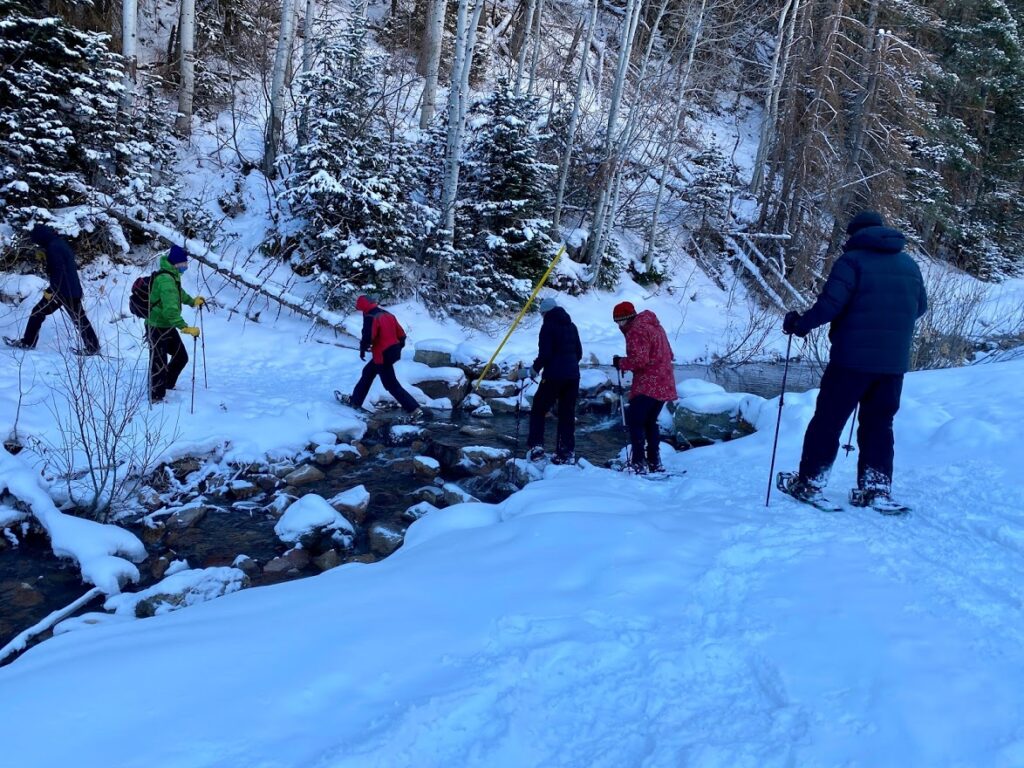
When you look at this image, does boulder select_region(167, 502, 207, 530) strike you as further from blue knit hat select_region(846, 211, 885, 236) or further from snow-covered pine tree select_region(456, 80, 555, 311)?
snow-covered pine tree select_region(456, 80, 555, 311)

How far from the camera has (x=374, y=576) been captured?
350 cm

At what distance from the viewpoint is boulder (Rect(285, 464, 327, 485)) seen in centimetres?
695

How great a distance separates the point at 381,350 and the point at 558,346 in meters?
2.83

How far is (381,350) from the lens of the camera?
877 cm

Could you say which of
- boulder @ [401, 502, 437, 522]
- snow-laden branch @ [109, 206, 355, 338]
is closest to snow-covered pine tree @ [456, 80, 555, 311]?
snow-laden branch @ [109, 206, 355, 338]

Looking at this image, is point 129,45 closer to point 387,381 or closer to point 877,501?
point 387,381

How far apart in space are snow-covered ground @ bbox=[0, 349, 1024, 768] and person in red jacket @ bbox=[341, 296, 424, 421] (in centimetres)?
511

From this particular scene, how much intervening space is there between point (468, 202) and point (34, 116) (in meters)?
8.13

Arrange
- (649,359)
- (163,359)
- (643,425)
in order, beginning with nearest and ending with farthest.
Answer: (649,359) → (643,425) → (163,359)

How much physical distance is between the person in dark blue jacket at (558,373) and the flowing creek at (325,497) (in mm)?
721

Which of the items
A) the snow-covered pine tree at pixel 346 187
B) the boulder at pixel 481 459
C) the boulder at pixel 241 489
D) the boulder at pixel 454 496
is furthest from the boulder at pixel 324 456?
the snow-covered pine tree at pixel 346 187

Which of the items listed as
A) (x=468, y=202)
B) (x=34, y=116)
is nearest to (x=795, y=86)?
(x=468, y=202)

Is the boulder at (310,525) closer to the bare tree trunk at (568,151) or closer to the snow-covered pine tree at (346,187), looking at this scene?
the snow-covered pine tree at (346,187)

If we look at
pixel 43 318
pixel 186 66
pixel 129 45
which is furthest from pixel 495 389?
pixel 186 66
